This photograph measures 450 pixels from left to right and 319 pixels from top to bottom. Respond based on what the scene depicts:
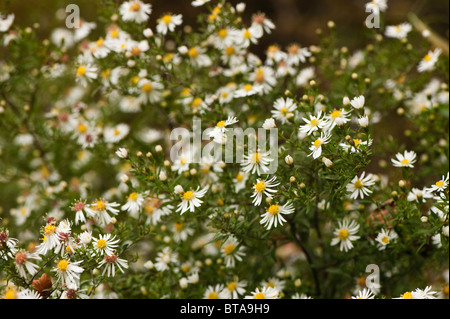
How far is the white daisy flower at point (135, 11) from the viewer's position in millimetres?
2197

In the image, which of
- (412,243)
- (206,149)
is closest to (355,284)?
(412,243)

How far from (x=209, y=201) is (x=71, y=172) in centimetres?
125

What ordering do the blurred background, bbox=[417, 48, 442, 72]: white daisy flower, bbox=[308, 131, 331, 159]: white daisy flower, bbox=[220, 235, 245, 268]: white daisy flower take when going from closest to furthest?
bbox=[308, 131, 331, 159]: white daisy flower → bbox=[220, 235, 245, 268]: white daisy flower → bbox=[417, 48, 442, 72]: white daisy flower → the blurred background

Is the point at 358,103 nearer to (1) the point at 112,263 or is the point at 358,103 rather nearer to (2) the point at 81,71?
(1) the point at 112,263

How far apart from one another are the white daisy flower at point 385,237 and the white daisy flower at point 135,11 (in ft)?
4.74

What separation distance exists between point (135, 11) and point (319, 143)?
1173mm

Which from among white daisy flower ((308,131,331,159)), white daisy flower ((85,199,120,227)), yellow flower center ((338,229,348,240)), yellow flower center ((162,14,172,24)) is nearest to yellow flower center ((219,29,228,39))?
yellow flower center ((162,14,172,24))

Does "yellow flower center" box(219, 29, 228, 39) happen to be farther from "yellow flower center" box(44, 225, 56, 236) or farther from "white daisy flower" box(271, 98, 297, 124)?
"yellow flower center" box(44, 225, 56, 236)

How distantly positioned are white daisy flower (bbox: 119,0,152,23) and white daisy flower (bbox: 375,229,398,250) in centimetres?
145

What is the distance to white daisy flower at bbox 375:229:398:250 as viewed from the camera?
1.81m

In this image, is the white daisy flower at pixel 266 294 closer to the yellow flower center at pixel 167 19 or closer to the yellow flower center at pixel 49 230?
the yellow flower center at pixel 49 230

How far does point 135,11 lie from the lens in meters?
2.21

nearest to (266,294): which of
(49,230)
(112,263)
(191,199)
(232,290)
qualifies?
(232,290)

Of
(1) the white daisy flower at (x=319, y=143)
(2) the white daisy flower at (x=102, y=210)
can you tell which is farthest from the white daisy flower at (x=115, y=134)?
(1) the white daisy flower at (x=319, y=143)
